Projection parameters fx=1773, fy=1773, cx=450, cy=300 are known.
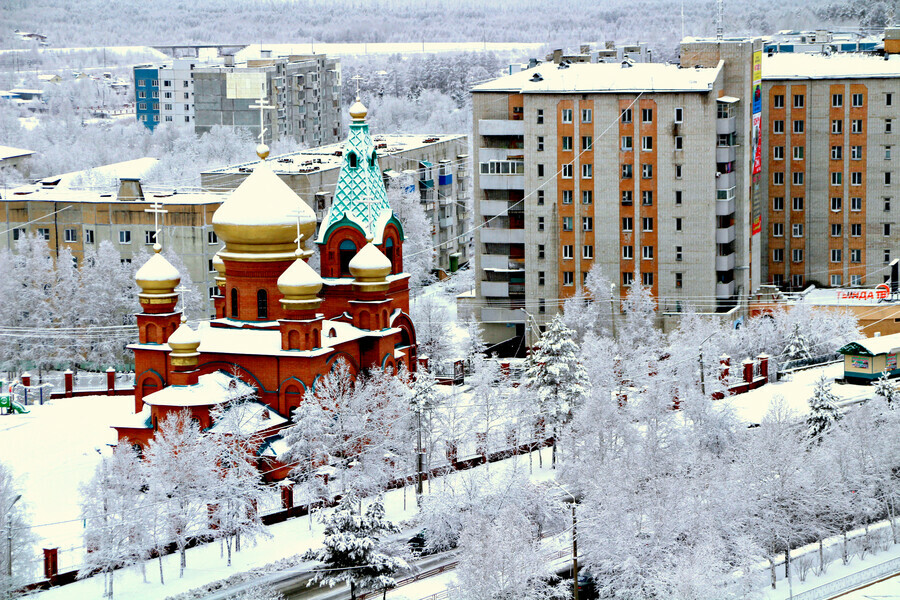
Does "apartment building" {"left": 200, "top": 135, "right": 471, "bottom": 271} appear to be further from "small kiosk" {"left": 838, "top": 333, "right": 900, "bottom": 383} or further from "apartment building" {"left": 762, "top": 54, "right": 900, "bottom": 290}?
"small kiosk" {"left": 838, "top": 333, "right": 900, "bottom": 383}

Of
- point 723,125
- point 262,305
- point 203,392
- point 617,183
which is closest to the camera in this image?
point 203,392

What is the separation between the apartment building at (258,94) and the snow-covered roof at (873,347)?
5951 centimetres

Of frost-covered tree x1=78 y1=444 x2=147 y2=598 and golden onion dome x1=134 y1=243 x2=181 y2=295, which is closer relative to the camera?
frost-covered tree x1=78 y1=444 x2=147 y2=598

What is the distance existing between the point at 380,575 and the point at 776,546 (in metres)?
10.7

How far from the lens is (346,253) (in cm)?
5519

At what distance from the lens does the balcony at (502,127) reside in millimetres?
70250

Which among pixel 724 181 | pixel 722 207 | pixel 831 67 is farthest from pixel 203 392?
pixel 831 67

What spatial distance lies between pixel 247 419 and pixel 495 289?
2322cm

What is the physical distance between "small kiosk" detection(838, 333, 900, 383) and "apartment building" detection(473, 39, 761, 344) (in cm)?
1121

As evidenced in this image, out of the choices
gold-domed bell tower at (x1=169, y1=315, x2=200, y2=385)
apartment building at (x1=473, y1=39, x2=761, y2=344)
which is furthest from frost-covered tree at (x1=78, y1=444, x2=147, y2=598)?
apartment building at (x1=473, y1=39, x2=761, y2=344)

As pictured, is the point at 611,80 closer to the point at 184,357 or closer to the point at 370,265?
the point at 370,265

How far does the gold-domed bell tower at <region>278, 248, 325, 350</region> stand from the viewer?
50438 millimetres

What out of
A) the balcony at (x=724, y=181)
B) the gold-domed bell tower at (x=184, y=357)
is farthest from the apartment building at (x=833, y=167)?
the gold-domed bell tower at (x=184, y=357)

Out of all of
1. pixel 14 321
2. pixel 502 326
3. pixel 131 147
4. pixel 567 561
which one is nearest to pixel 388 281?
pixel 567 561
